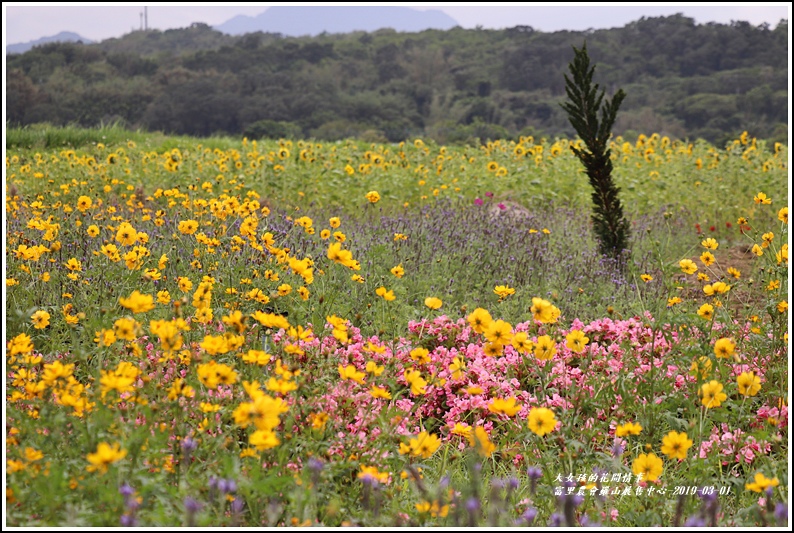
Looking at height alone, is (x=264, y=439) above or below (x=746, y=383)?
above

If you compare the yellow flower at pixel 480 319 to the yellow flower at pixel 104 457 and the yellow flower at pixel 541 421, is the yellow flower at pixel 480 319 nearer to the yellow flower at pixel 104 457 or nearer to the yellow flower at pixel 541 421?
the yellow flower at pixel 541 421

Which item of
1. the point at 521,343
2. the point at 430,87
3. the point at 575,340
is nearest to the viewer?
the point at 521,343

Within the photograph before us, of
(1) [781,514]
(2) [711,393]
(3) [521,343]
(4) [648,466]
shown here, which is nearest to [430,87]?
(3) [521,343]

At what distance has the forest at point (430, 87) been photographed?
28594 millimetres

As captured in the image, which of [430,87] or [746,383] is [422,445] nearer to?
[746,383]

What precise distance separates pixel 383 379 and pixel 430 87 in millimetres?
34948

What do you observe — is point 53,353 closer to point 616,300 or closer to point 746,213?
point 616,300

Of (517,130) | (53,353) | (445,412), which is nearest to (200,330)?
(53,353)

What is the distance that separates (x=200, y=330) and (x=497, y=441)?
1403mm

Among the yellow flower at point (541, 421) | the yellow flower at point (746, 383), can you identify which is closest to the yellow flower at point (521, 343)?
the yellow flower at point (541, 421)

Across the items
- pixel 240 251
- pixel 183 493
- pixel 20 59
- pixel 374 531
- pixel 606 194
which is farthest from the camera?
pixel 20 59

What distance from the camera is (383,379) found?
2482 mm

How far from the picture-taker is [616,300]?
4508 mm

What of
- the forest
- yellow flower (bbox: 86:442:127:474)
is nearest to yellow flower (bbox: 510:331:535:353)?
yellow flower (bbox: 86:442:127:474)
